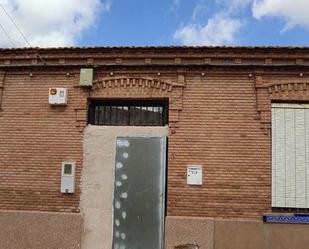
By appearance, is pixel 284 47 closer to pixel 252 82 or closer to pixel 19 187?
pixel 252 82

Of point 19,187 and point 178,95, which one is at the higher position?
point 178,95

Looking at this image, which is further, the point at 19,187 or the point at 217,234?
the point at 19,187

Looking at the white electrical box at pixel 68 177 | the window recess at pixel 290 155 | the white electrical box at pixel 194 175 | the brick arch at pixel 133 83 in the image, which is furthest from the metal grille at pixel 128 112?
the window recess at pixel 290 155

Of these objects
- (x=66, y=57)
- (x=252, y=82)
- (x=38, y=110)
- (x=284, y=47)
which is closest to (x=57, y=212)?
(x=38, y=110)

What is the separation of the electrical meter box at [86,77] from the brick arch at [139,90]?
0.16 metres

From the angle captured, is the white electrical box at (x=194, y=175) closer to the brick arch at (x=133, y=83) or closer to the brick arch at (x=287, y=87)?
the brick arch at (x=133, y=83)

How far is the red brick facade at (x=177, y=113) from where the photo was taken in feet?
31.9

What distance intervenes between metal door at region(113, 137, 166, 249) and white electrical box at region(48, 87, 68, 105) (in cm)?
147

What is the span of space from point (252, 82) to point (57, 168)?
15.0 ft

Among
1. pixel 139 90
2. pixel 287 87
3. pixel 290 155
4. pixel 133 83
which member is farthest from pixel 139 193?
pixel 287 87

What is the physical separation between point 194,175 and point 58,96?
3.42 metres

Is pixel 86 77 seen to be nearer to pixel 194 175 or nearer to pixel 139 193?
pixel 139 193

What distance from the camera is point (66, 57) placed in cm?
1039

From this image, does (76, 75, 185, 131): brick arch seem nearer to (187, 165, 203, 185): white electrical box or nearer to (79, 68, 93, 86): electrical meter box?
(79, 68, 93, 86): electrical meter box
